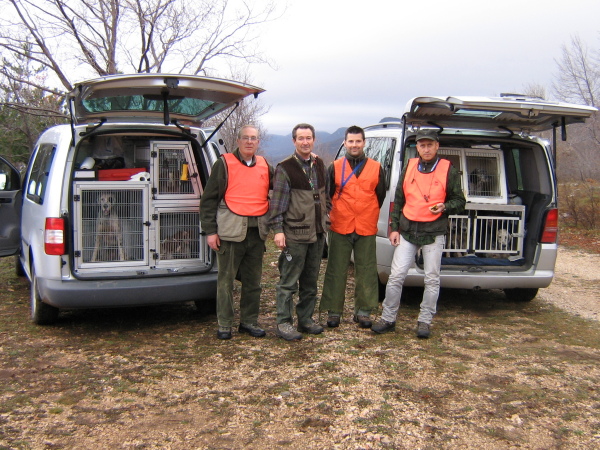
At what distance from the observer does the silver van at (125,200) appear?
458 centimetres

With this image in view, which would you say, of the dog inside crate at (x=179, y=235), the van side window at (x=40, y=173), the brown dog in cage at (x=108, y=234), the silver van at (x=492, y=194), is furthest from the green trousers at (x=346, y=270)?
the van side window at (x=40, y=173)

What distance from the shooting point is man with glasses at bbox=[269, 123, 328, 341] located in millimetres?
4645

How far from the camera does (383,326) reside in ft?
16.4

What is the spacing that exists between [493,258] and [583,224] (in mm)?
9034

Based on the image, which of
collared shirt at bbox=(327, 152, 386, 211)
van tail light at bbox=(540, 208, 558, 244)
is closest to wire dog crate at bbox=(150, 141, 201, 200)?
collared shirt at bbox=(327, 152, 386, 211)

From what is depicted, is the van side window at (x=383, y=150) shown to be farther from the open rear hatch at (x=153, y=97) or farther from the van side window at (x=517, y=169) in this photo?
the open rear hatch at (x=153, y=97)

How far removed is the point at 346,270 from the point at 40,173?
3.01 m

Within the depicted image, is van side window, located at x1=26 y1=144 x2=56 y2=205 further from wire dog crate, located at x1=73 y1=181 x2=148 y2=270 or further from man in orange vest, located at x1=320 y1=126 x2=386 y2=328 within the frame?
man in orange vest, located at x1=320 y1=126 x2=386 y2=328

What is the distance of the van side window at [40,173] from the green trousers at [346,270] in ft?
8.26

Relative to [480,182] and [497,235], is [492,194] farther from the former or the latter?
[497,235]

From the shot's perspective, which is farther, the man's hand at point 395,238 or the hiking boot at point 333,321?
the hiking boot at point 333,321

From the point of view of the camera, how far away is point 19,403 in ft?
11.6

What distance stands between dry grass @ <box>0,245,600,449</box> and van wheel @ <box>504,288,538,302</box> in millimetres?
618

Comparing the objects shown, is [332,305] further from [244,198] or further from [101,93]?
[101,93]
